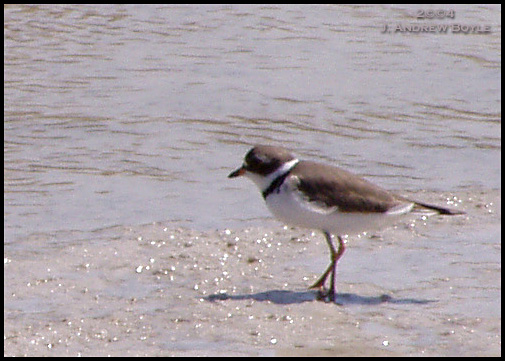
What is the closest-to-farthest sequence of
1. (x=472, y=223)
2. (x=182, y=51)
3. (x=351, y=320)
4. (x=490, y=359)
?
(x=490, y=359), (x=351, y=320), (x=472, y=223), (x=182, y=51)

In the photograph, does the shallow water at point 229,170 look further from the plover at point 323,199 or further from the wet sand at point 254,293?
the plover at point 323,199

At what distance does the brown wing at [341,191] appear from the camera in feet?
23.6

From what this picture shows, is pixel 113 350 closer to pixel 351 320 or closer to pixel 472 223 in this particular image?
pixel 351 320

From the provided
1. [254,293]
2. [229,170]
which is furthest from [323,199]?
[229,170]

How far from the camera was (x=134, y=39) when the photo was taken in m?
13.7

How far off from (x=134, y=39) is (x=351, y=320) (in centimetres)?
776

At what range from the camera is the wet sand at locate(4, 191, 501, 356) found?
20.3 ft

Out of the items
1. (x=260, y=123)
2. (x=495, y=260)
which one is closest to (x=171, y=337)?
(x=495, y=260)

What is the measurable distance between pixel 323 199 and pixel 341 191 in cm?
16

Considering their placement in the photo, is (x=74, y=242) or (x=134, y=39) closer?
(x=74, y=242)

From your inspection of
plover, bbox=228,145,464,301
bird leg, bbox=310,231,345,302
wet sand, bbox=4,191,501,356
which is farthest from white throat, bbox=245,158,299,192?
wet sand, bbox=4,191,501,356

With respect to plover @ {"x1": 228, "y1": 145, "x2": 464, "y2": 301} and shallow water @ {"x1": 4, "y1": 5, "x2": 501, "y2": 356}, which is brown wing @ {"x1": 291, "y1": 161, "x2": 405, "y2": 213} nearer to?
plover @ {"x1": 228, "y1": 145, "x2": 464, "y2": 301}

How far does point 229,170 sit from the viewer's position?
32.7 ft

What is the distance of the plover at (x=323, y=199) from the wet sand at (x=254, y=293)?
37cm
